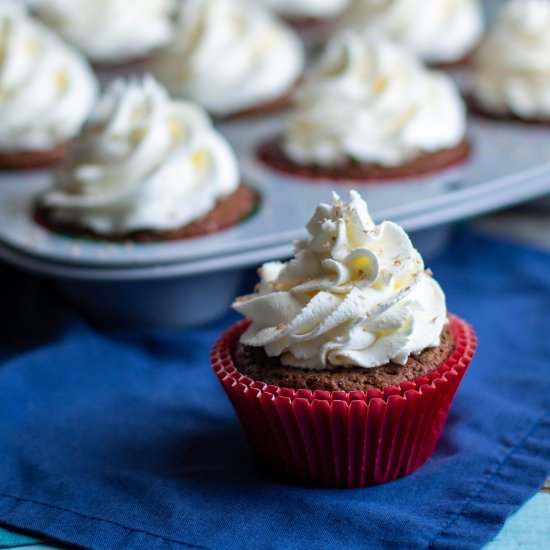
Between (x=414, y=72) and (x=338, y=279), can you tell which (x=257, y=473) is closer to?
(x=338, y=279)

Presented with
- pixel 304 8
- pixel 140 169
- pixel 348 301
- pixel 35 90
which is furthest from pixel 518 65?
pixel 348 301

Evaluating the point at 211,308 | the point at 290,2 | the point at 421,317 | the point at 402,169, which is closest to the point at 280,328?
the point at 421,317

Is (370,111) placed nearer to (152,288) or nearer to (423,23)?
(152,288)

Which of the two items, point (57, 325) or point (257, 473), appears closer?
point (257, 473)

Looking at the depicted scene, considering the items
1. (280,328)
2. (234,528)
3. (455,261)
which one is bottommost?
(455,261)

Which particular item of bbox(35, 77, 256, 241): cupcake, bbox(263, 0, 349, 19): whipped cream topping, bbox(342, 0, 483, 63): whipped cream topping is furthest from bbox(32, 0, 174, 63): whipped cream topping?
bbox(35, 77, 256, 241): cupcake

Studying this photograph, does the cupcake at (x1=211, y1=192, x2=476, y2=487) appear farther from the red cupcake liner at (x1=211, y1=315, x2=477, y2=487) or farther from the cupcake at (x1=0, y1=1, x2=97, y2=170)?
the cupcake at (x1=0, y1=1, x2=97, y2=170)

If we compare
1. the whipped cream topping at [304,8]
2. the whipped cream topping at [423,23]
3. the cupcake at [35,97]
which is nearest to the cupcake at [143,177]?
the cupcake at [35,97]
